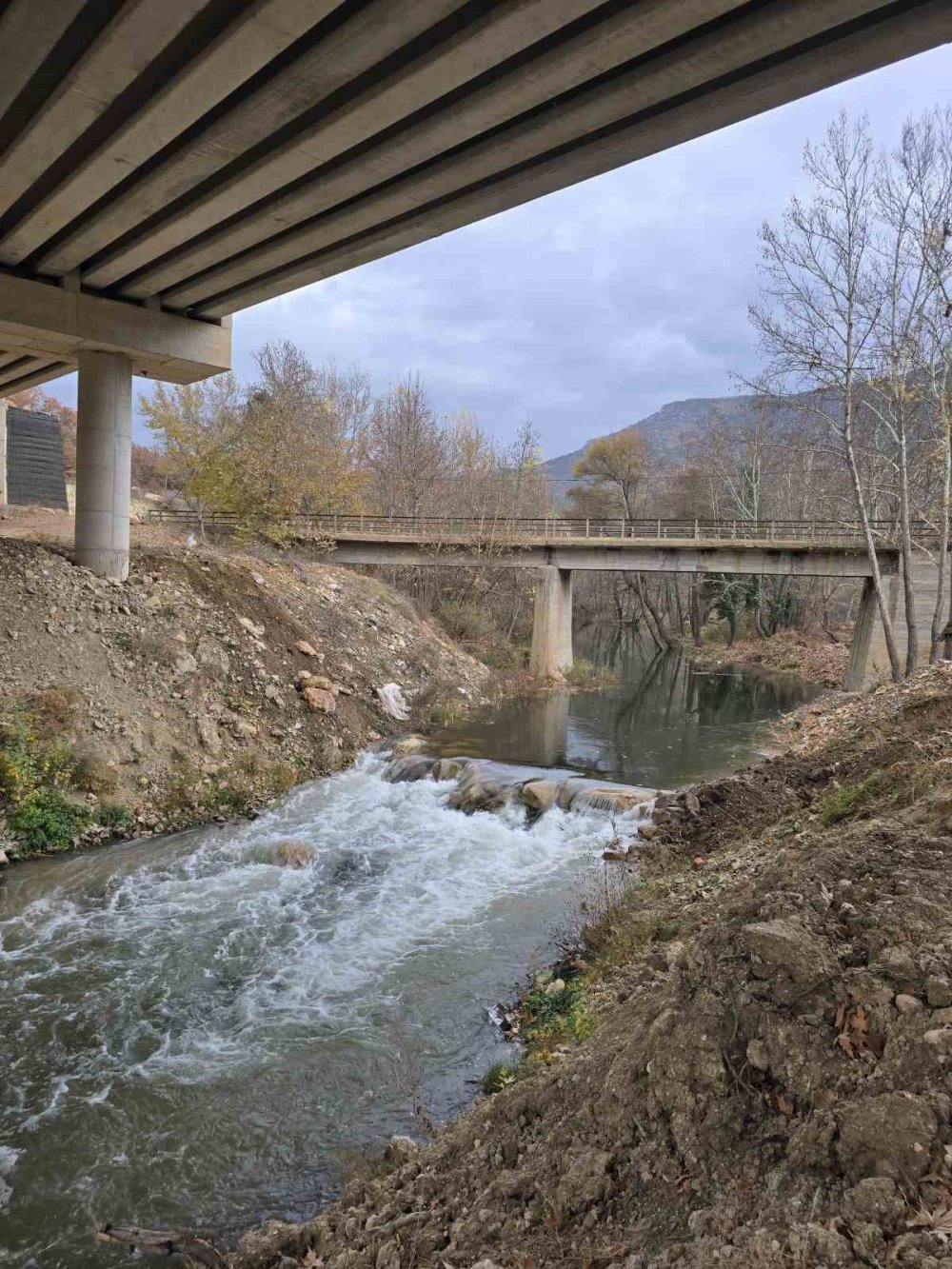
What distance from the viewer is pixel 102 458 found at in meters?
14.6

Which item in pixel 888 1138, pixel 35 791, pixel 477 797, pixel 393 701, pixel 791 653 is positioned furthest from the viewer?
pixel 791 653

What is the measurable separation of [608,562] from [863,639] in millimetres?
8833

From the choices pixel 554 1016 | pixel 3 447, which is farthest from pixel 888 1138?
pixel 3 447

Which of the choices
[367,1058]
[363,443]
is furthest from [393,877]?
[363,443]

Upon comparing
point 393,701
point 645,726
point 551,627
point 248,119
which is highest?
point 248,119

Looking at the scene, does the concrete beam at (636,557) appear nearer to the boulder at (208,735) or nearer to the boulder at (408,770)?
the boulder at (408,770)

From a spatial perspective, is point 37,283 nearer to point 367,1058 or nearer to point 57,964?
point 57,964

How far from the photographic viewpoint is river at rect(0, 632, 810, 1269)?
4762mm

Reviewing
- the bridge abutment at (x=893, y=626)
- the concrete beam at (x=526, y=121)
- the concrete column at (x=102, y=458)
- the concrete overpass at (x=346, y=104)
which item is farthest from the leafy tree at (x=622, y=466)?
the concrete beam at (x=526, y=121)

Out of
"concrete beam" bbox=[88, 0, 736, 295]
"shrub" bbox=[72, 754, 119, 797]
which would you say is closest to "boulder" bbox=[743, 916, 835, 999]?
"concrete beam" bbox=[88, 0, 736, 295]

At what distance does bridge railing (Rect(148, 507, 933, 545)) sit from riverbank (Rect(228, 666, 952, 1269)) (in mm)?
22682

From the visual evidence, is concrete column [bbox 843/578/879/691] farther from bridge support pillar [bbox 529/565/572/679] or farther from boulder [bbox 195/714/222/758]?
boulder [bbox 195/714/222/758]

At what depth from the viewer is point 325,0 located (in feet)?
19.5

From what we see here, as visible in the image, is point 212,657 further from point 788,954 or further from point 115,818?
point 788,954
